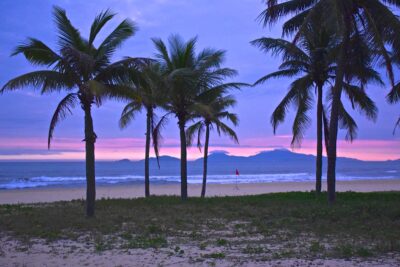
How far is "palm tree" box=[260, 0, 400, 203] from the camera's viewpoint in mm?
12562

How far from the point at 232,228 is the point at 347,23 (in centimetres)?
757

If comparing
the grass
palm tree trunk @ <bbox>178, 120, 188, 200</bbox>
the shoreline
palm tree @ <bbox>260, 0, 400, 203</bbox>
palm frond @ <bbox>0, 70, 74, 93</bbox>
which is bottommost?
the shoreline

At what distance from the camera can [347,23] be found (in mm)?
13906

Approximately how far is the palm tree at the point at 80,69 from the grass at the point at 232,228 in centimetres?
176

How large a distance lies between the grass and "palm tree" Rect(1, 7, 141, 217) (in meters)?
1.76

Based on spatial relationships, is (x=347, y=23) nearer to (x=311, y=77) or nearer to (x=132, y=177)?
(x=311, y=77)

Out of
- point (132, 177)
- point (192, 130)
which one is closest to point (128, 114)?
point (192, 130)

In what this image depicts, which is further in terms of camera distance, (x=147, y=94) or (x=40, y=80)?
(x=147, y=94)

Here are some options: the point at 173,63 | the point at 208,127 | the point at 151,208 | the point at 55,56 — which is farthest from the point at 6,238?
the point at 208,127

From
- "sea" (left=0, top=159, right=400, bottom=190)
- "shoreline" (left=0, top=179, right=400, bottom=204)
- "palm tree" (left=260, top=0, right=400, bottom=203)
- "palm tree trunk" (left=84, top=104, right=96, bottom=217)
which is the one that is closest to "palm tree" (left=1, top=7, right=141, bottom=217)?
"palm tree trunk" (left=84, top=104, right=96, bottom=217)

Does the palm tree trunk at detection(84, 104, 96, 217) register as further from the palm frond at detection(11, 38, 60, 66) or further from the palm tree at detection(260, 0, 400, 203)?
the palm tree at detection(260, 0, 400, 203)

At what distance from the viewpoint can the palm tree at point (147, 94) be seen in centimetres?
1261

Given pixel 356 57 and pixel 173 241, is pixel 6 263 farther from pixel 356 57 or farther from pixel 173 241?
pixel 356 57

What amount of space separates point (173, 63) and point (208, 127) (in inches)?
209
